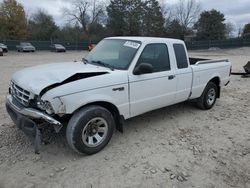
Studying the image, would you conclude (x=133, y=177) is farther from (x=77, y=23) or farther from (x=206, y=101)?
(x=77, y=23)

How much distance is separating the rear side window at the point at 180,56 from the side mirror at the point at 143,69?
1.15m

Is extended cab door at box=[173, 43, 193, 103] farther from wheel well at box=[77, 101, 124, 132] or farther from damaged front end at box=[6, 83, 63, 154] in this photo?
damaged front end at box=[6, 83, 63, 154]

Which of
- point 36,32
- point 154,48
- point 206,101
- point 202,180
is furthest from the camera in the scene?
point 36,32

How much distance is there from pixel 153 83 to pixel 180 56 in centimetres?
111

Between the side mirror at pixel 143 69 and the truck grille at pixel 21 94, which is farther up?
the side mirror at pixel 143 69

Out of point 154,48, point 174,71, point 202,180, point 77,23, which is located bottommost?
point 202,180

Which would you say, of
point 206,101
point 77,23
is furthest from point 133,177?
point 77,23

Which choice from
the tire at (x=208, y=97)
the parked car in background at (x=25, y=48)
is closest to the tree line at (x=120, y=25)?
the parked car in background at (x=25, y=48)

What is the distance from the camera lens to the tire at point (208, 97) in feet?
19.7

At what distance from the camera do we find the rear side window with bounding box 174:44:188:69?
5.10 m

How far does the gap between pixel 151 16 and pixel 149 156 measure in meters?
54.6

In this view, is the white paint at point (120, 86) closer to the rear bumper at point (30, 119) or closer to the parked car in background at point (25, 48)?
the rear bumper at point (30, 119)

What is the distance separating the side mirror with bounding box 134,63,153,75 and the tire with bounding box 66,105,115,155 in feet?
2.91

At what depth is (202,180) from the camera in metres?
3.32
